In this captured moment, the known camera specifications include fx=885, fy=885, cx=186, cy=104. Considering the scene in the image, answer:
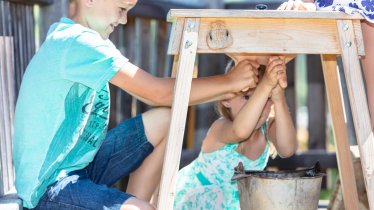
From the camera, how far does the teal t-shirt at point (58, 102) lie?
3174 millimetres

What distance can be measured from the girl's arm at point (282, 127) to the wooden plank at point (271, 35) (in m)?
0.56

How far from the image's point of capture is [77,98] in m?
3.30

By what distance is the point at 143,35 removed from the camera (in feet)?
18.8

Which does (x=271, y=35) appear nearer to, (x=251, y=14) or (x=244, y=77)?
(x=251, y=14)

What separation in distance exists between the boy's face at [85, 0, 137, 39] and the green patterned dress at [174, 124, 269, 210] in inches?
35.8

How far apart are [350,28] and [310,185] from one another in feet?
2.23

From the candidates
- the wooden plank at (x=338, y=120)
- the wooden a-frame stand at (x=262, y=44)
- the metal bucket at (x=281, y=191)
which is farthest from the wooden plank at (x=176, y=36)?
the wooden plank at (x=338, y=120)

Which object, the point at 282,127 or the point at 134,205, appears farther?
the point at 282,127

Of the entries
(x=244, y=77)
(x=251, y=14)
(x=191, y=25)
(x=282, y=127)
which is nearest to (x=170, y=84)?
(x=244, y=77)

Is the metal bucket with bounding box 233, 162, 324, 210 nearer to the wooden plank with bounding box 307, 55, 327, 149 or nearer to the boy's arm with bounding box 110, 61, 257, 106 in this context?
the boy's arm with bounding box 110, 61, 257, 106

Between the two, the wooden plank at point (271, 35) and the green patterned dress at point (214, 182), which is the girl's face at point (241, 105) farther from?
the wooden plank at point (271, 35)

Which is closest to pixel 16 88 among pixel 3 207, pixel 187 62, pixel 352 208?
pixel 3 207

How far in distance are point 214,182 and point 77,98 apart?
3.06 ft

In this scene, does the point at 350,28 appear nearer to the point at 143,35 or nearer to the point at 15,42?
the point at 15,42
